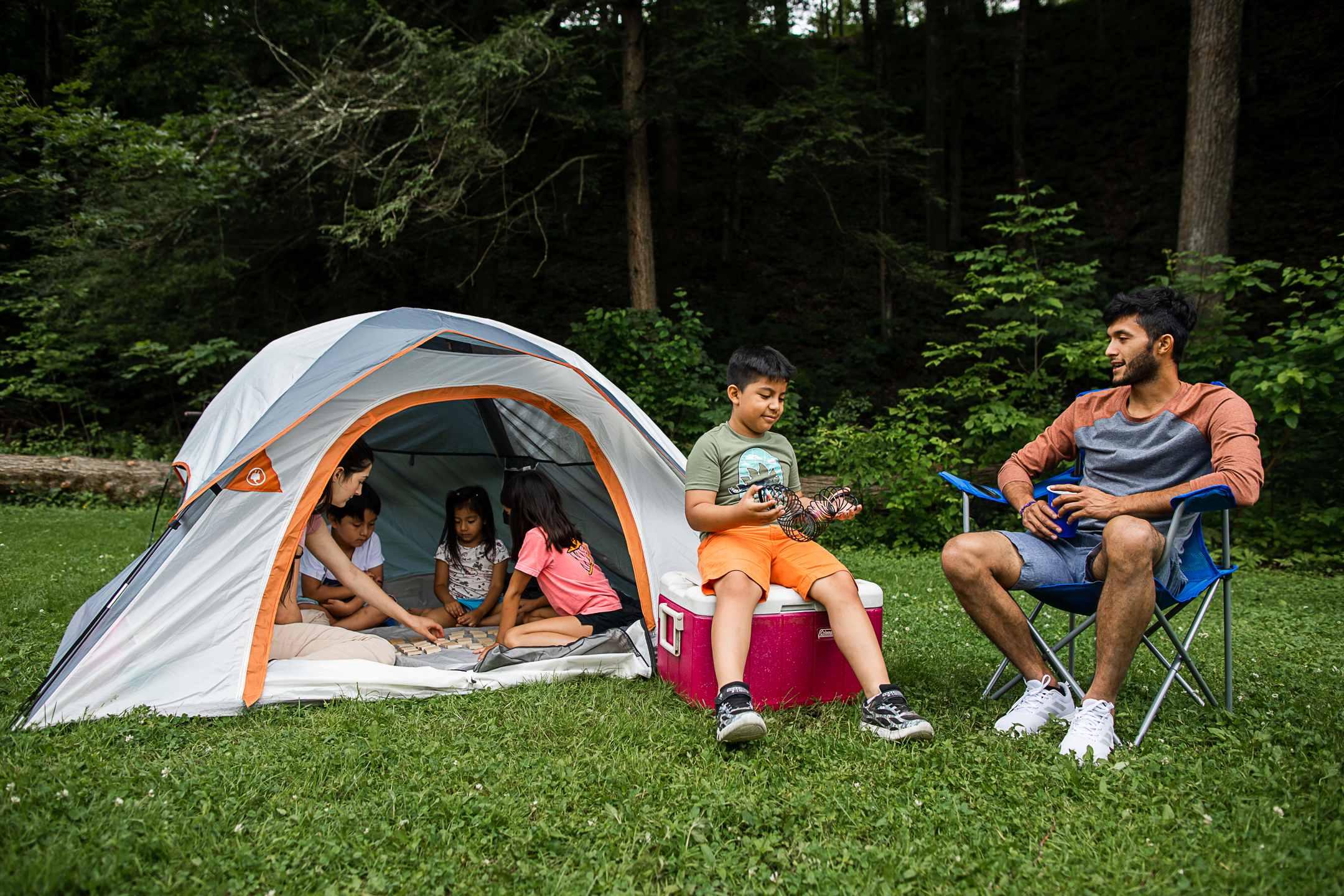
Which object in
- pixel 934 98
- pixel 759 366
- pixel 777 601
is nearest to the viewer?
pixel 777 601

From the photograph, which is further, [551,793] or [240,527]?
[240,527]

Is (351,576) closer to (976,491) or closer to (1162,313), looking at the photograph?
(976,491)

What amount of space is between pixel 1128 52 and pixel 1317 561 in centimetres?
1438

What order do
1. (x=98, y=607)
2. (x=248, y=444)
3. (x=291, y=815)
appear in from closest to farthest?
(x=291, y=815)
(x=248, y=444)
(x=98, y=607)

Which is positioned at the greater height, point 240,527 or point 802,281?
point 802,281

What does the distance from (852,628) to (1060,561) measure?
67 cm

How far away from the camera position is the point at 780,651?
253cm

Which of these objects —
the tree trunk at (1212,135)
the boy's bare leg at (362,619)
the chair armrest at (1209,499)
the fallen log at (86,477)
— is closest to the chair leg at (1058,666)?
the chair armrest at (1209,499)

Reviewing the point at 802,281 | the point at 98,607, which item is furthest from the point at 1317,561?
the point at 802,281

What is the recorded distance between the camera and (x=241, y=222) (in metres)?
7.64

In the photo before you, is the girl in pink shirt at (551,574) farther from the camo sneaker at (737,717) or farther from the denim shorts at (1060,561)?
the denim shorts at (1060,561)

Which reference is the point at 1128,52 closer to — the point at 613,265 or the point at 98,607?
the point at 613,265

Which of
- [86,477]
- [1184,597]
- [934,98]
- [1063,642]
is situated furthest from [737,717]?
[934,98]

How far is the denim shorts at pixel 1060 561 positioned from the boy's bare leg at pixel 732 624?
0.80 metres
